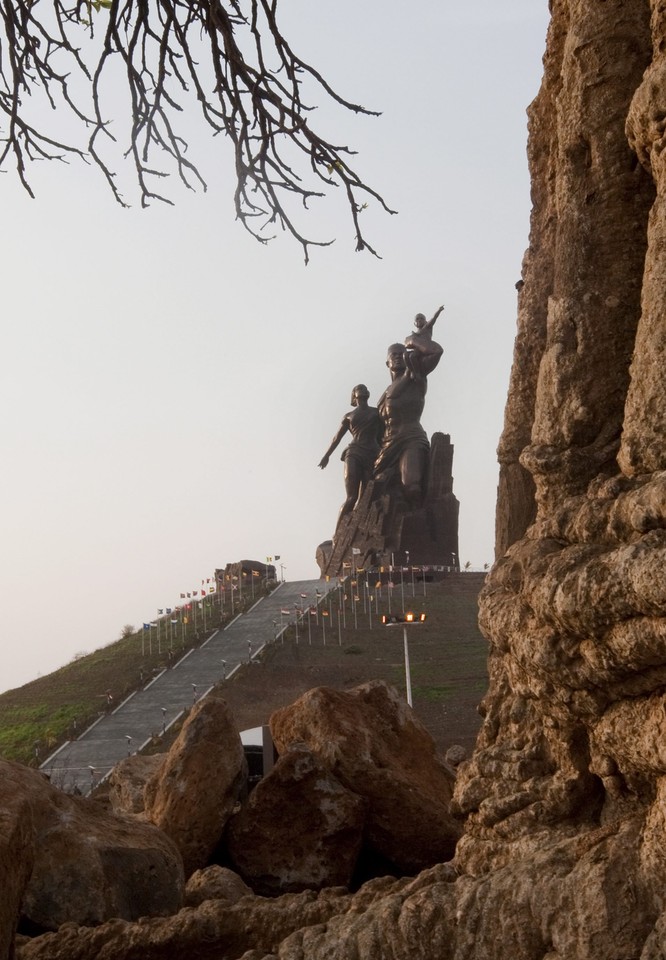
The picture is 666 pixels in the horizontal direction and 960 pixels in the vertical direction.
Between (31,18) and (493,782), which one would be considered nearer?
(493,782)

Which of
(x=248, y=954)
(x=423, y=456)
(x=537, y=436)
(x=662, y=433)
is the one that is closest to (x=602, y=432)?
(x=537, y=436)

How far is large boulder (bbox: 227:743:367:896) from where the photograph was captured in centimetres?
658

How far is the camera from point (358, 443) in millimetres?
49688

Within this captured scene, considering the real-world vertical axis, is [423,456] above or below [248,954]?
above

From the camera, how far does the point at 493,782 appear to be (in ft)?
14.6

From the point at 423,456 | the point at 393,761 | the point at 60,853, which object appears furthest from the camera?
the point at 423,456

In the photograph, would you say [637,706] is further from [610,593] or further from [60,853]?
[60,853]

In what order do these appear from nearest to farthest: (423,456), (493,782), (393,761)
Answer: (493,782) < (393,761) < (423,456)

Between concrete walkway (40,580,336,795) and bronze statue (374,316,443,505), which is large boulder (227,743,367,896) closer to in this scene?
concrete walkway (40,580,336,795)

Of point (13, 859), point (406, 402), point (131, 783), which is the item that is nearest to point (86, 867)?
point (13, 859)

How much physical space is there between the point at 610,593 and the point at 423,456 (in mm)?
43553

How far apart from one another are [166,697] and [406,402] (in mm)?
21177

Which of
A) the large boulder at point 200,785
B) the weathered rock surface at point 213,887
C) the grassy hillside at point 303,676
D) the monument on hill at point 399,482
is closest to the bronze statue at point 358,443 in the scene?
the monument on hill at point 399,482

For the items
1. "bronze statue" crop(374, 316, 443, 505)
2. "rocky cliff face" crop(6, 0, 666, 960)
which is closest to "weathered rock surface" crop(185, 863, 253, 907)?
"rocky cliff face" crop(6, 0, 666, 960)
